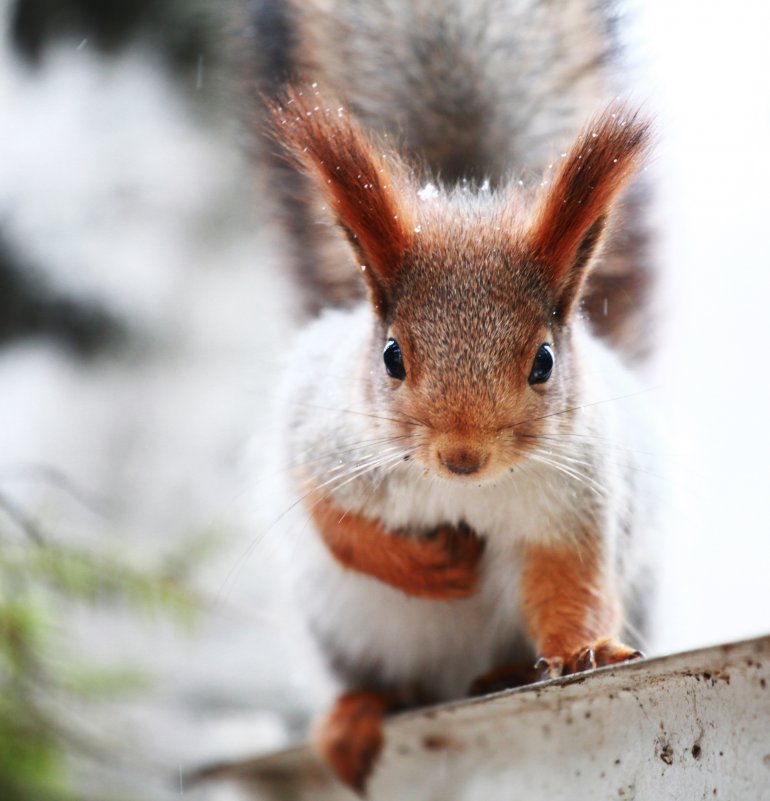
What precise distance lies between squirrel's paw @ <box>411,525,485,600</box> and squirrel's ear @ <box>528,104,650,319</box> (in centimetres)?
29

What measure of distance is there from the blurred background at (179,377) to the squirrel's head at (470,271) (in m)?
0.08

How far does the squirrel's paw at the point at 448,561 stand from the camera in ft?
3.15

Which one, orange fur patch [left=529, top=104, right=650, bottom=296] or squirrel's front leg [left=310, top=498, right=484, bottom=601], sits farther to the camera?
squirrel's front leg [left=310, top=498, right=484, bottom=601]

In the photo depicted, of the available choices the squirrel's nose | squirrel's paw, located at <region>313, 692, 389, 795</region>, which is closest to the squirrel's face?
the squirrel's nose

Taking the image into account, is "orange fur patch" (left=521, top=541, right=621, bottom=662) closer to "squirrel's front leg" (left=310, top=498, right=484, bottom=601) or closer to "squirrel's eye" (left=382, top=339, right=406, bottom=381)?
"squirrel's front leg" (left=310, top=498, right=484, bottom=601)

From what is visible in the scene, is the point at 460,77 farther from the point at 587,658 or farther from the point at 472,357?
the point at 587,658

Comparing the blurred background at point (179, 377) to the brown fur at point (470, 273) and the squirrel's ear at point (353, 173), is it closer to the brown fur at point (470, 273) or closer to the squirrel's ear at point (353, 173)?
the brown fur at point (470, 273)

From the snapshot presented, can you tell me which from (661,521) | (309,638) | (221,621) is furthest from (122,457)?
(661,521)

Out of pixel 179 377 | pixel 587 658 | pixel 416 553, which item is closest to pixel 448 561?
pixel 416 553

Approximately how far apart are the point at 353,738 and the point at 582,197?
0.67m

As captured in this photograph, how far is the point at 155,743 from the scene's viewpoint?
1653 millimetres

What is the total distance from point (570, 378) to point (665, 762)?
0.95ft

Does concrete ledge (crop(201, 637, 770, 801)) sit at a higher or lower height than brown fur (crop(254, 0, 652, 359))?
lower

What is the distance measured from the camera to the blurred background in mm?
899
